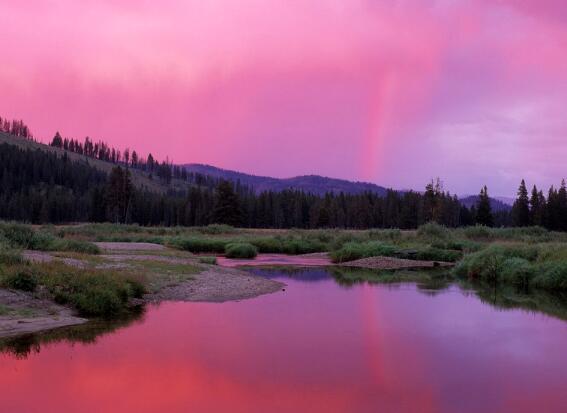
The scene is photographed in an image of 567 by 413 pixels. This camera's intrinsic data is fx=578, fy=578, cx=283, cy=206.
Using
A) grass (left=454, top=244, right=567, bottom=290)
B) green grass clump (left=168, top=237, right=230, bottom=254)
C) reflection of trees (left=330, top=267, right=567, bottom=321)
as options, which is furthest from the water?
green grass clump (left=168, top=237, right=230, bottom=254)

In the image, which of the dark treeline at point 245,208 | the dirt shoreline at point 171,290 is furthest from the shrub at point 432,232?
the dark treeline at point 245,208

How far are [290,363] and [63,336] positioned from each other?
5589 millimetres

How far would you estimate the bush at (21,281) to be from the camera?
52.0 feet

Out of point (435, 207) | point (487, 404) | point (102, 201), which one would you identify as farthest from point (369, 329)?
point (102, 201)

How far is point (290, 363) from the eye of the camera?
11.9 meters

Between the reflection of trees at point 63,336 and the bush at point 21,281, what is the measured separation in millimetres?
2179

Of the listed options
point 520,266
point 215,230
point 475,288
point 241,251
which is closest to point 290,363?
point 475,288

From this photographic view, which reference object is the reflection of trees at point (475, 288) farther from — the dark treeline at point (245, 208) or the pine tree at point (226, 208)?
the dark treeline at point (245, 208)

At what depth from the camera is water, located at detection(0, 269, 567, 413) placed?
378 inches

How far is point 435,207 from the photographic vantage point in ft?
332

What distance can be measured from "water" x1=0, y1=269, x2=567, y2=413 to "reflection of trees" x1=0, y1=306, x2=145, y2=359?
1.7 inches

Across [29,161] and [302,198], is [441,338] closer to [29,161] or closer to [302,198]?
[302,198]

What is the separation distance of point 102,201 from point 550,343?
102795mm

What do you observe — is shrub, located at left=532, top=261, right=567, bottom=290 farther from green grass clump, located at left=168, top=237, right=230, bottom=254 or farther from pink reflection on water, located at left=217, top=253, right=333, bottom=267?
green grass clump, located at left=168, top=237, right=230, bottom=254
